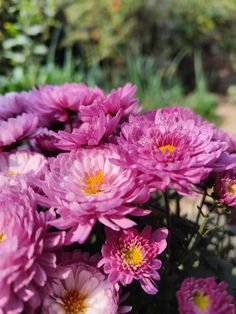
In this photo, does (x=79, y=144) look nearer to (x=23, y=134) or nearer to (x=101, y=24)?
(x=23, y=134)

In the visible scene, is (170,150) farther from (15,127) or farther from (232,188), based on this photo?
(15,127)

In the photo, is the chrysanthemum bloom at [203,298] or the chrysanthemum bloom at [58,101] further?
the chrysanthemum bloom at [58,101]

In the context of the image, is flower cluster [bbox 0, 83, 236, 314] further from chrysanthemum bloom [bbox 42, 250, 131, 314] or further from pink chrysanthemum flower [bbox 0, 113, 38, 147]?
pink chrysanthemum flower [bbox 0, 113, 38, 147]

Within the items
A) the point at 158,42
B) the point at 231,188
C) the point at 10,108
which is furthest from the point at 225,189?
the point at 158,42

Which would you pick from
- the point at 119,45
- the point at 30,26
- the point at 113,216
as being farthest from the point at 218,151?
the point at 119,45

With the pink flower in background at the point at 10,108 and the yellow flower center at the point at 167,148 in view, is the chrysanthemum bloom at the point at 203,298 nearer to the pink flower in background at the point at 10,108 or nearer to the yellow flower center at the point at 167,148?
the yellow flower center at the point at 167,148

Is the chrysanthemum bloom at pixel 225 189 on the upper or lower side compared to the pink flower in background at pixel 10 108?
upper

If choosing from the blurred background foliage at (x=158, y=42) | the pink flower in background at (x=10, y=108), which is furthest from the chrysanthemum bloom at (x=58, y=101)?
the blurred background foliage at (x=158, y=42)
